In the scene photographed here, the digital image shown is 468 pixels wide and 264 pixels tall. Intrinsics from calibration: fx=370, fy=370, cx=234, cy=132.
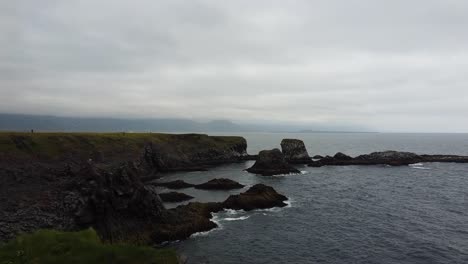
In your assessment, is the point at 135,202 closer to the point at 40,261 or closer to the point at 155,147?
the point at 40,261

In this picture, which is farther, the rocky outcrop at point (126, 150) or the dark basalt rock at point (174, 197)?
the rocky outcrop at point (126, 150)

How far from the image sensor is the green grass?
90.9 ft

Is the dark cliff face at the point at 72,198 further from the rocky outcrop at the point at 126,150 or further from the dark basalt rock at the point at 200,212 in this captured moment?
the rocky outcrop at the point at 126,150

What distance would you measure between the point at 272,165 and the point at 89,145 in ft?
171

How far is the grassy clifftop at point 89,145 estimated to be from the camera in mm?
76250

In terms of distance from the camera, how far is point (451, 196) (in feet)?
254

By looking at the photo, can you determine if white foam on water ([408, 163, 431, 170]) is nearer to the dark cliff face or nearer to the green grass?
the dark cliff face

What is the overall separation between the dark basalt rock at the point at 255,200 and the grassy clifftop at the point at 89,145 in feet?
137

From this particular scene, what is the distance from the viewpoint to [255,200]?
6556cm

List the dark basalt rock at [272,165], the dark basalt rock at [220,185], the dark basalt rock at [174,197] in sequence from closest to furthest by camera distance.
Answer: the dark basalt rock at [174,197] → the dark basalt rock at [220,185] → the dark basalt rock at [272,165]

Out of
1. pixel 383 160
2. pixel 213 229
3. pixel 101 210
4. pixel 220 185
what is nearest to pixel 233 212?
pixel 213 229

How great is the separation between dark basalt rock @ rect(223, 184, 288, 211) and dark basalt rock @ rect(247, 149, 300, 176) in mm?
36626

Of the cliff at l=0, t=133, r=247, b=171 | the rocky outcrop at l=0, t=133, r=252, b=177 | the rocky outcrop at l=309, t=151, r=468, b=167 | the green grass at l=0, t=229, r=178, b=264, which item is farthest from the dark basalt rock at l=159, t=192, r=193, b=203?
the rocky outcrop at l=309, t=151, r=468, b=167

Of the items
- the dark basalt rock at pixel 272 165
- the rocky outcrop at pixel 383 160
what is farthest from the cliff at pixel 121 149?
the rocky outcrop at pixel 383 160
